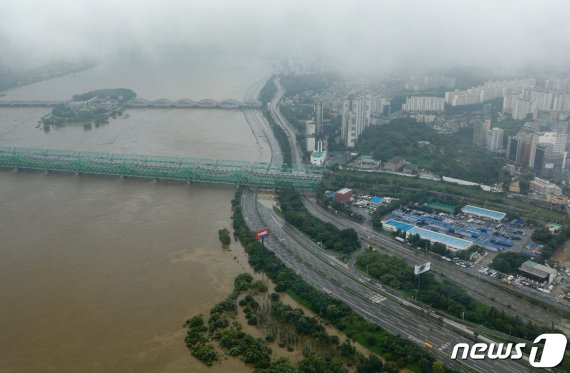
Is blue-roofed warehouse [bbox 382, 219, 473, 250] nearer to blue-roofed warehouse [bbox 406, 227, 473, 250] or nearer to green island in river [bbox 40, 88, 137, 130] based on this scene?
blue-roofed warehouse [bbox 406, 227, 473, 250]

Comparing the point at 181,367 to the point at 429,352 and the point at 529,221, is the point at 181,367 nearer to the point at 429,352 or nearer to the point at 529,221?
the point at 429,352

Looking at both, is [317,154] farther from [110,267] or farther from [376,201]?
[110,267]

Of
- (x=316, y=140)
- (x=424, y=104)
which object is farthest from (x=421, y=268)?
(x=424, y=104)

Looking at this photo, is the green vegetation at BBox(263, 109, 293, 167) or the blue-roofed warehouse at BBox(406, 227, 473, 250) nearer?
the blue-roofed warehouse at BBox(406, 227, 473, 250)

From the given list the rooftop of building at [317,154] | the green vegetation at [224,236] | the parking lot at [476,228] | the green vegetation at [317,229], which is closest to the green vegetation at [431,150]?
the rooftop of building at [317,154]

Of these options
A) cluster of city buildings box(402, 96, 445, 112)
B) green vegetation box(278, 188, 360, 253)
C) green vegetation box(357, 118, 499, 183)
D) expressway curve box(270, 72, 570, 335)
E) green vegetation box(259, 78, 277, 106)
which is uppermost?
green vegetation box(259, 78, 277, 106)

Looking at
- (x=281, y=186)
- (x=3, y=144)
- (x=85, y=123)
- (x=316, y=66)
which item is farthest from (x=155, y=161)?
(x=316, y=66)

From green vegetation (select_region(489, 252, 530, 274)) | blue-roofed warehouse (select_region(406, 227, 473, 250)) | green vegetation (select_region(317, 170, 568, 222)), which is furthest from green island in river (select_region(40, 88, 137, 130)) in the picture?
green vegetation (select_region(489, 252, 530, 274))

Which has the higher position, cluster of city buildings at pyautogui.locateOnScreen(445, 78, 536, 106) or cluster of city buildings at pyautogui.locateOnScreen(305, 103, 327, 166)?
cluster of city buildings at pyautogui.locateOnScreen(445, 78, 536, 106)
